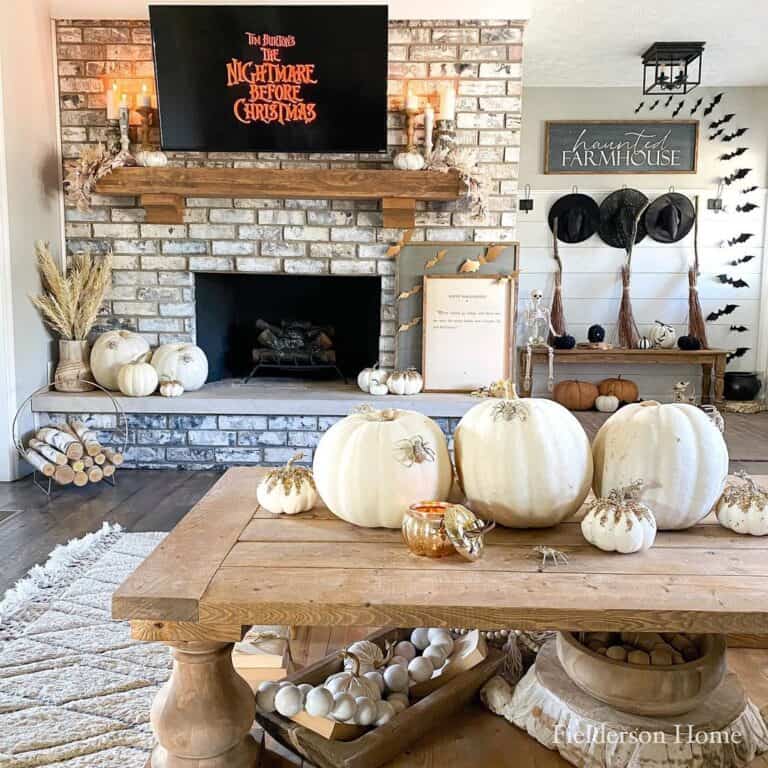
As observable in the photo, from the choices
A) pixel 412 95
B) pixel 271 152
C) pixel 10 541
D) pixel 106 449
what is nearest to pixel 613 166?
pixel 412 95

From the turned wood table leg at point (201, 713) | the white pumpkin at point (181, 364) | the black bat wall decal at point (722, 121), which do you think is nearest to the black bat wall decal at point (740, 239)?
the black bat wall decal at point (722, 121)

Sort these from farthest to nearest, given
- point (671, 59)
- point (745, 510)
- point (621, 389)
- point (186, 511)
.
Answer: point (621, 389)
point (671, 59)
point (186, 511)
point (745, 510)

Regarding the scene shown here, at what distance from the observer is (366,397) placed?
382 cm

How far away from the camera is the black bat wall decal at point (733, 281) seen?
510cm

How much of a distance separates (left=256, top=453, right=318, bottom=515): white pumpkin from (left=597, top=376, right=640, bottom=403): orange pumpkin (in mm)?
3860

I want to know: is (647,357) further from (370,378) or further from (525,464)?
(525,464)

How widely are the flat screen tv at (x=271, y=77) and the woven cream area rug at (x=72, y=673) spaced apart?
91.1 inches

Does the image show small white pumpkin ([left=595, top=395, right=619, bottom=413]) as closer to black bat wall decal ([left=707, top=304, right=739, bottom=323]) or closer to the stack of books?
black bat wall decal ([left=707, top=304, right=739, bottom=323])

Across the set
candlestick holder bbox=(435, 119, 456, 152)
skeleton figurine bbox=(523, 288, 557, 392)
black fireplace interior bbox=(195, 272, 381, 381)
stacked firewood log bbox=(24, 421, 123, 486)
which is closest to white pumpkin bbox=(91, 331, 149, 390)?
stacked firewood log bbox=(24, 421, 123, 486)

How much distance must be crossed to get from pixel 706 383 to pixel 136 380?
12.5 ft

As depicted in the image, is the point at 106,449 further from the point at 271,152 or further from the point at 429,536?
the point at 429,536

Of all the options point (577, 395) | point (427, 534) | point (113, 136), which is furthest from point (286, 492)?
point (577, 395)

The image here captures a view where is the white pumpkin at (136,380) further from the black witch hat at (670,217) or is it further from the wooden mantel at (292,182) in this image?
the black witch hat at (670,217)

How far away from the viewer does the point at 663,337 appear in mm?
4992
